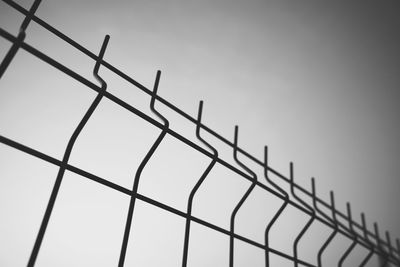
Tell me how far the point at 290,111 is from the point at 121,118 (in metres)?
1.39

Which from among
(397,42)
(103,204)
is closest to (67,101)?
(103,204)

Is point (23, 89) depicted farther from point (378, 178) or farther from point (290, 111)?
point (378, 178)

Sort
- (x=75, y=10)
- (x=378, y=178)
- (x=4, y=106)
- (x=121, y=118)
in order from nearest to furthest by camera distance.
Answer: (x=75, y=10)
(x=121, y=118)
(x=4, y=106)
(x=378, y=178)

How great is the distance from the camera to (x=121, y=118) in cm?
220

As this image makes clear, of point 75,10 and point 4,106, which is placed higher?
point 75,10

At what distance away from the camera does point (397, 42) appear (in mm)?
2215

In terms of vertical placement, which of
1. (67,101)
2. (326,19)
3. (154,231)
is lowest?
(154,231)

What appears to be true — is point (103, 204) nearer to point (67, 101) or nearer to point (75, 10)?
point (67, 101)

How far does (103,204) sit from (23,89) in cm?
118

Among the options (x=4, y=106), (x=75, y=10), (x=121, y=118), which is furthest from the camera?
(x=4, y=106)

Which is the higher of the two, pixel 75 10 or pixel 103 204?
pixel 75 10

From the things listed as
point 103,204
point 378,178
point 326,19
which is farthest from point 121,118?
point 378,178

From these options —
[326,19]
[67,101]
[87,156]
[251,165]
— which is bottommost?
[87,156]

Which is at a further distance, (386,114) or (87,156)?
(386,114)
